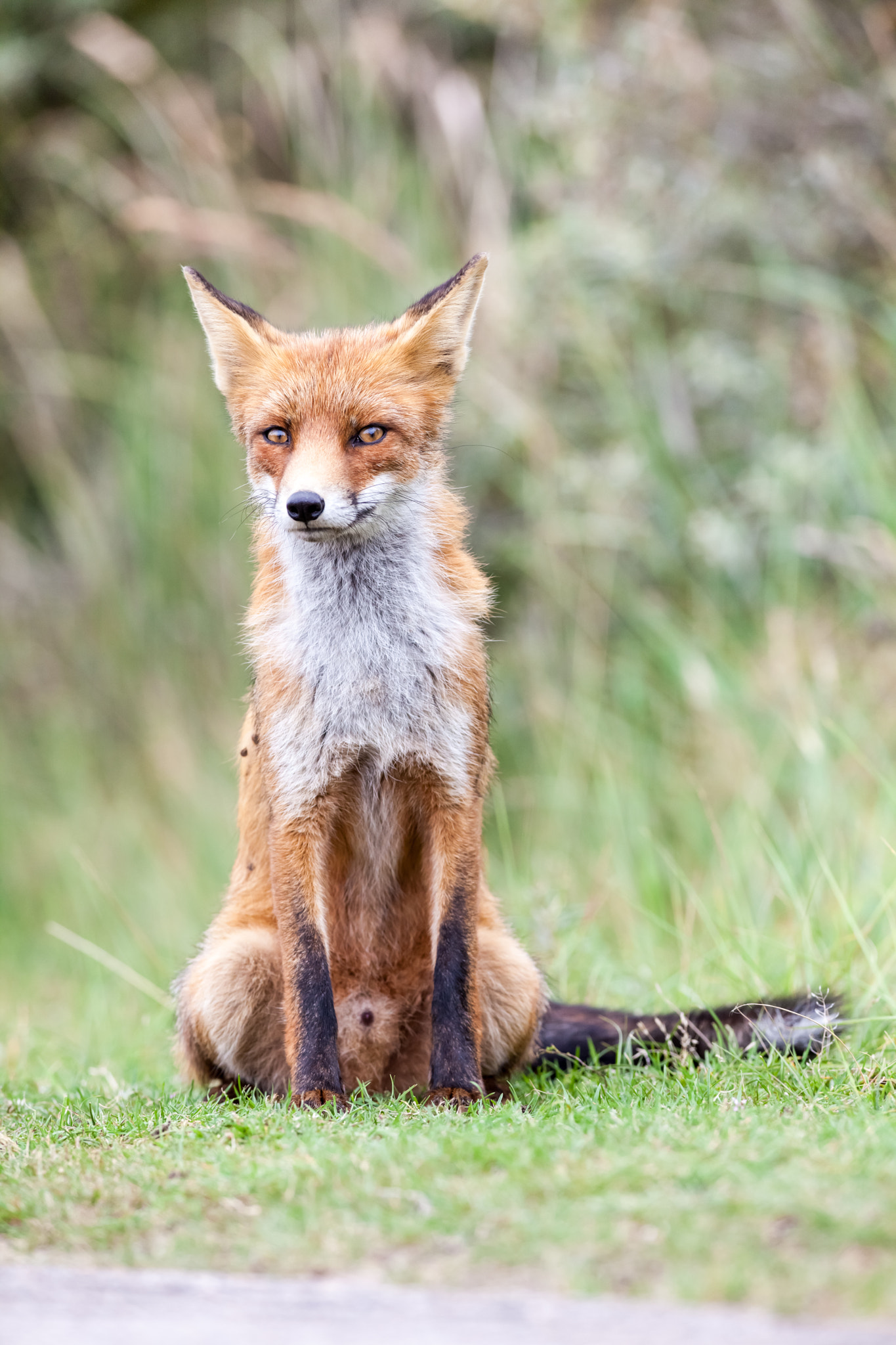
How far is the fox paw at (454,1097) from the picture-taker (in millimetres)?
3945

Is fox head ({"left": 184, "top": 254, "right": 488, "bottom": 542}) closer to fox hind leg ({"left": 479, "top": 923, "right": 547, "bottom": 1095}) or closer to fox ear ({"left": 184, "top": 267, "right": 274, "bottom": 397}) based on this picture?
fox ear ({"left": 184, "top": 267, "right": 274, "bottom": 397})

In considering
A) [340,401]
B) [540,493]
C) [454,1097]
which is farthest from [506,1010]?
[540,493]

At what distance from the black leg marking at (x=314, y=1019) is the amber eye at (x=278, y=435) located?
4.50 feet

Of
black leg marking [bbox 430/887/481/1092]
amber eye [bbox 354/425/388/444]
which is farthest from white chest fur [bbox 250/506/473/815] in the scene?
black leg marking [bbox 430/887/481/1092]

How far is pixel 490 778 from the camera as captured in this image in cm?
482

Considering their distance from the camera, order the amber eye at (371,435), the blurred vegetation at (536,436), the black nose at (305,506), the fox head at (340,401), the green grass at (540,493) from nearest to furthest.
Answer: the black nose at (305,506), the fox head at (340,401), the amber eye at (371,435), the green grass at (540,493), the blurred vegetation at (536,436)

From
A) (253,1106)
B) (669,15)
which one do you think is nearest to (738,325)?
(669,15)

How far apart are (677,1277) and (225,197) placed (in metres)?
8.38

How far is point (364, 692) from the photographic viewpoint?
4.23 metres

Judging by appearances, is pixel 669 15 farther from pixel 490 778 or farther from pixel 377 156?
pixel 490 778

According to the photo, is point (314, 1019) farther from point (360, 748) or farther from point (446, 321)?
point (446, 321)

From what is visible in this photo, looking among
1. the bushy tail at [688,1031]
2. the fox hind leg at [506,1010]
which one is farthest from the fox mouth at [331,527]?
the bushy tail at [688,1031]

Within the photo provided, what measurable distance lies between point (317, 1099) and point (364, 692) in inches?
45.0

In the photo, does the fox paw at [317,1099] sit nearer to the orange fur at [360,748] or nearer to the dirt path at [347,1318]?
the orange fur at [360,748]
